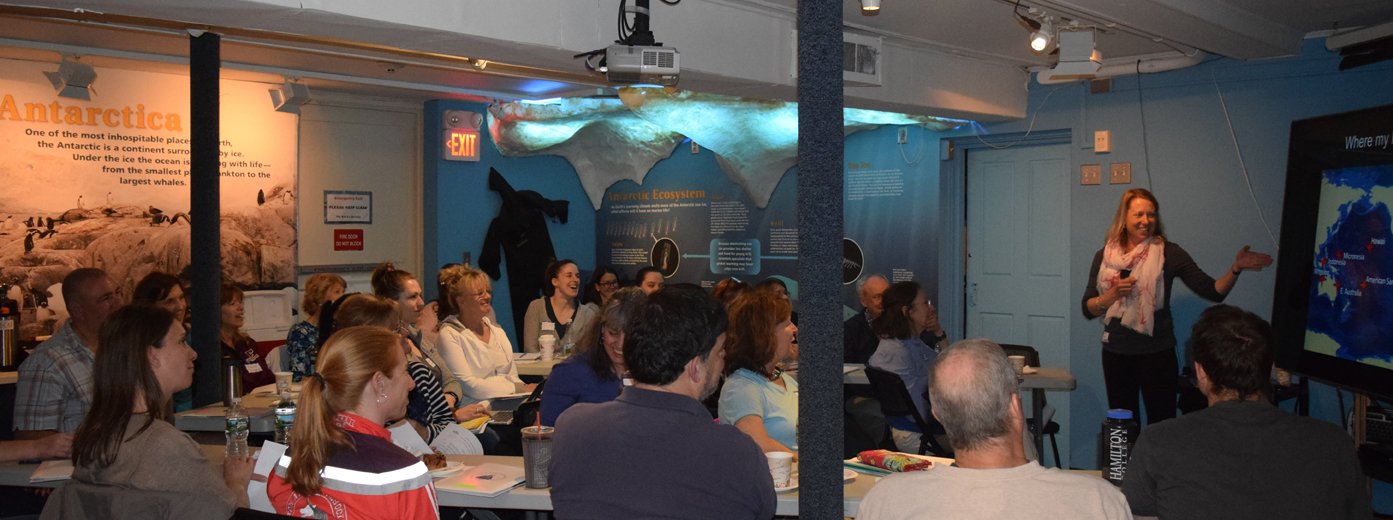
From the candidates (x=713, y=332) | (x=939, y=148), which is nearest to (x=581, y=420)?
(x=713, y=332)

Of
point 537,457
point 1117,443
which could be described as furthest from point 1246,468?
point 537,457

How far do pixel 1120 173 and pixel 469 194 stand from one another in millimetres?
5207

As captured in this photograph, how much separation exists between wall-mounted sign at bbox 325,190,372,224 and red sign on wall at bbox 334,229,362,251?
3.3 inches

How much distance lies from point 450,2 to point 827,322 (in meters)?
2.49

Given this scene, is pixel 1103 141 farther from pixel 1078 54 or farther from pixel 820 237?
pixel 820 237

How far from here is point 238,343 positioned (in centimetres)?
520

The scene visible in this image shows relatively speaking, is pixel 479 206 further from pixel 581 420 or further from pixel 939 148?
pixel 581 420

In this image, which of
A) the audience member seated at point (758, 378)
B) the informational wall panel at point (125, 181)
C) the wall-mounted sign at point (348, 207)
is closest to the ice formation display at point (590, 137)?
the wall-mounted sign at point (348, 207)

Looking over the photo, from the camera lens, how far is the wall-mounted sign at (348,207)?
775 centimetres

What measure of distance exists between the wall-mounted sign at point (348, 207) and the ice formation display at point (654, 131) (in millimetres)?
1243

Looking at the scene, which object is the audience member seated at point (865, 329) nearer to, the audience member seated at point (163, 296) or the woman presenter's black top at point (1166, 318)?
the woman presenter's black top at point (1166, 318)

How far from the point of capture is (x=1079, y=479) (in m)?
1.81

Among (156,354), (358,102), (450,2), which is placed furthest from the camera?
(358,102)

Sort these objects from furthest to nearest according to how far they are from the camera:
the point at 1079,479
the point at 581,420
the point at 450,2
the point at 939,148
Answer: the point at 939,148, the point at 450,2, the point at 581,420, the point at 1079,479
